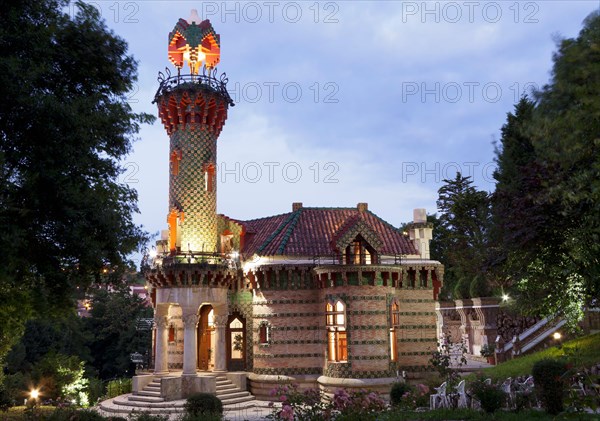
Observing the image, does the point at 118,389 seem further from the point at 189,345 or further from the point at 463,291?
the point at 463,291

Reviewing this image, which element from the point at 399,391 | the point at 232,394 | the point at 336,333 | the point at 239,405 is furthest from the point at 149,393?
the point at 399,391

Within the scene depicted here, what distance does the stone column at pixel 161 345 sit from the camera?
88.4 feet

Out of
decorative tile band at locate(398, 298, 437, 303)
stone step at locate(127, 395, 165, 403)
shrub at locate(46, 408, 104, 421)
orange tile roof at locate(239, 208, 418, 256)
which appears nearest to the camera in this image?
shrub at locate(46, 408, 104, 421)

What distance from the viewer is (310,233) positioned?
2883 cm

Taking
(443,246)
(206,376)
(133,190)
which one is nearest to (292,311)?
(206,376)

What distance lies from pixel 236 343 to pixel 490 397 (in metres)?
14.8

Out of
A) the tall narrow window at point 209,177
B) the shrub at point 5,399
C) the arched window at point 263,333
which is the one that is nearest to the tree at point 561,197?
the arched window at point 263,333

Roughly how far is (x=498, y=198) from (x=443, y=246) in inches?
1356

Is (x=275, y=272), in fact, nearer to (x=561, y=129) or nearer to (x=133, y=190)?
(x=133, y=190)

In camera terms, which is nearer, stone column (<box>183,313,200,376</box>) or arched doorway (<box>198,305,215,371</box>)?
stone column (<box>183,313,200,376</box>)

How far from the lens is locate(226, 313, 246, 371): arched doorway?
28406 mm

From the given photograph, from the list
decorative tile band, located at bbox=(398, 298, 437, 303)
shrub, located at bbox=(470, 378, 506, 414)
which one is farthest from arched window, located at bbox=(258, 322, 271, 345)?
shrub, located at bbox=(470, 378, 506, 414)

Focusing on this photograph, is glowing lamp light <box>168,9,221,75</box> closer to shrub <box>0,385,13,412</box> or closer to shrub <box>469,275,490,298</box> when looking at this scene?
shrub <box>0,385,13,412</box>

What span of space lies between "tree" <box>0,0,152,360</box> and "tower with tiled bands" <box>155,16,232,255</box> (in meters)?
10.8
